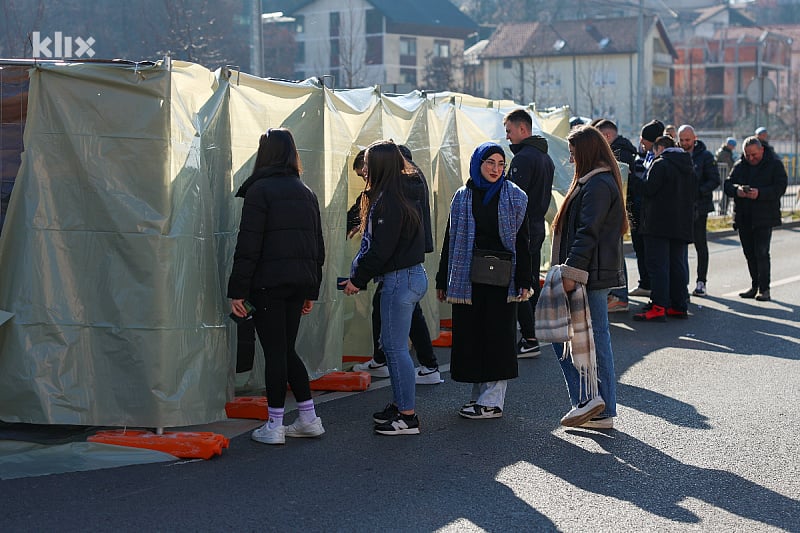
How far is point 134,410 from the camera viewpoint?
6219 mm

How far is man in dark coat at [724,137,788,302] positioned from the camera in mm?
12539

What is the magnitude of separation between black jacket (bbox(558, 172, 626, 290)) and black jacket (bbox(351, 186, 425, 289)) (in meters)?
0.97

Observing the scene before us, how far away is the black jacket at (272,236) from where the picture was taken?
20.0 ft

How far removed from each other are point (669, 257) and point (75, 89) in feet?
22.4

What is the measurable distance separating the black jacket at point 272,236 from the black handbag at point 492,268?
3.57 feet

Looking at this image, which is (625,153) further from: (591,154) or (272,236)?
(272,236)

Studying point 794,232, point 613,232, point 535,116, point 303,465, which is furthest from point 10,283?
point 794,232

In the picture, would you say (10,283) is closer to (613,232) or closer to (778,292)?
(613,232)

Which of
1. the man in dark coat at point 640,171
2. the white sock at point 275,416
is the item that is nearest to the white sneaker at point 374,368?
the white sock at point 275,416

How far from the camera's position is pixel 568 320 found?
21.5ft

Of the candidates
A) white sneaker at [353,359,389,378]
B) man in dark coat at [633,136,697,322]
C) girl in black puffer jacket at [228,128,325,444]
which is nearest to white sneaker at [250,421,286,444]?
girl in black puffer jacket at [228,128,325,444]

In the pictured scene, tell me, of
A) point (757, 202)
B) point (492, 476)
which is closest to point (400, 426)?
point (492, 476)

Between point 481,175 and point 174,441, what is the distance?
2.44 metres

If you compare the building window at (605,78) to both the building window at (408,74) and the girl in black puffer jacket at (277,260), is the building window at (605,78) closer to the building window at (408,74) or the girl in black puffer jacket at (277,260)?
the building window at (408,74)
